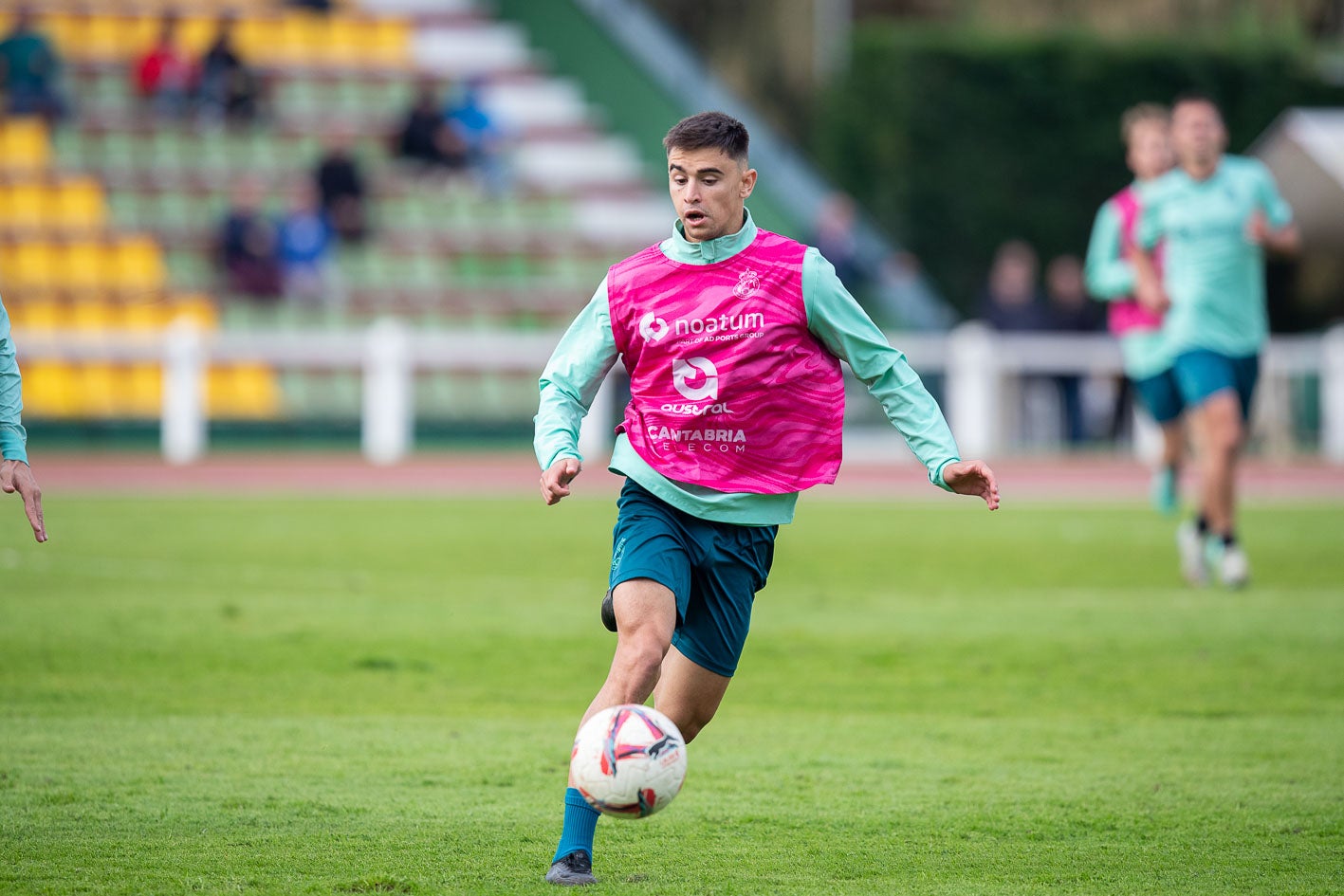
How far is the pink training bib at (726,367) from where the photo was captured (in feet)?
17.3

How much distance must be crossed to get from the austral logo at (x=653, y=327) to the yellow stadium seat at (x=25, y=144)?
74.0 ft

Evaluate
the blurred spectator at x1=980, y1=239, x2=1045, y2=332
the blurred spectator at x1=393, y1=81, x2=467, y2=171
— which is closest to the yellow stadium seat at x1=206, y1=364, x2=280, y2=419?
the blurred spectator at x1=393, y1=81, x2=467, y2=171

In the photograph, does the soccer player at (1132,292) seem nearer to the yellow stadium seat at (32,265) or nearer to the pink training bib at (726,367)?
the pink training bib at (726,367)

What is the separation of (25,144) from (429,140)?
562cm

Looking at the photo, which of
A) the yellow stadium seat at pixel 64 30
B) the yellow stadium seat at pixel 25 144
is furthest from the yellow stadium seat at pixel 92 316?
the yellow stadium seat at pixel 64 30

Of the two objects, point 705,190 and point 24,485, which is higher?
point 705,190

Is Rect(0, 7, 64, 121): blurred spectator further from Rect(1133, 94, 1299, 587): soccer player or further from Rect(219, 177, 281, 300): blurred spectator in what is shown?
Rect(1133, 94, 1299, 587): soccer player

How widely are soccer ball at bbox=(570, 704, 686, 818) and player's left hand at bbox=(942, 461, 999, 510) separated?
3.54 feet

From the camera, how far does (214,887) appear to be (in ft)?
15.6

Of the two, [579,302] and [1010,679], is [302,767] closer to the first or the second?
[1010,679]

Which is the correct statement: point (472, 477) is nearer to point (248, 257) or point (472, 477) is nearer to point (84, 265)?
point (248, 257)

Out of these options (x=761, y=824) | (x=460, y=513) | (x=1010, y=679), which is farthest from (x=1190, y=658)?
(x=460, y=513)

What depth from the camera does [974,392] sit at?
2266cm

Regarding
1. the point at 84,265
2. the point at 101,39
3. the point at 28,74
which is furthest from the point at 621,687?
the point at 101,39
